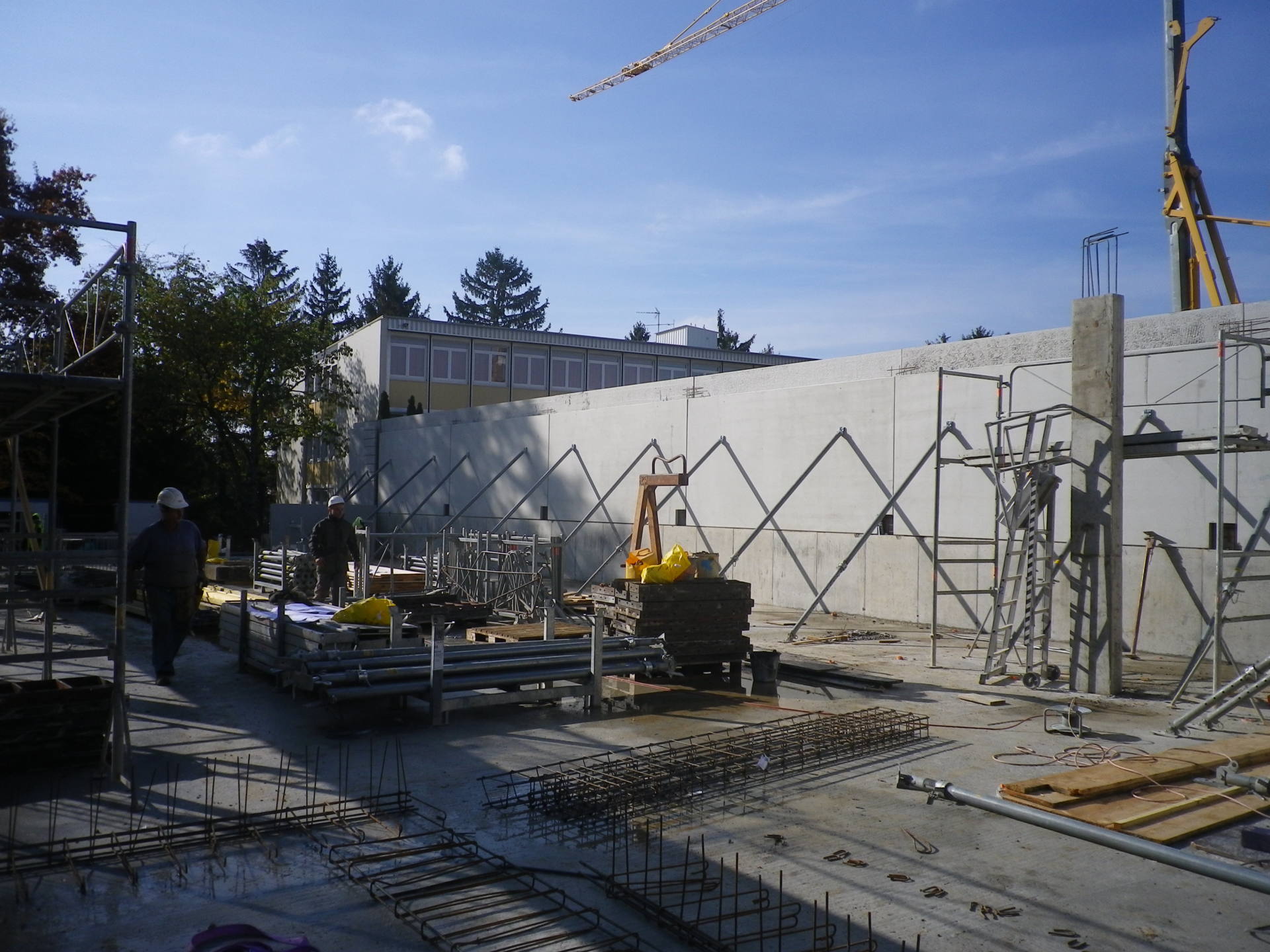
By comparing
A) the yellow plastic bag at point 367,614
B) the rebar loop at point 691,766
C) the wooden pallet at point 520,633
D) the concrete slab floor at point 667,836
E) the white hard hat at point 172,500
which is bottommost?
the concrete slab floor at point 667,836

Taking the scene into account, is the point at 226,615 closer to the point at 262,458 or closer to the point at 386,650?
the point at 386,650

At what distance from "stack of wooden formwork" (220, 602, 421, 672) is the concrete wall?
347 inches

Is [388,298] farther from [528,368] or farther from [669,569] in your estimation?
[669,569]

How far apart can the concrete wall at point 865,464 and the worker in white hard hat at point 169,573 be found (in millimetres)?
10269

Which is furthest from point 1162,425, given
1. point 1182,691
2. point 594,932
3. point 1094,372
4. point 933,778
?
point 594,932

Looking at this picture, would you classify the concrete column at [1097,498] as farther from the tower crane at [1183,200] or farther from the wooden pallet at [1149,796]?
the tower crane at [1183,200]

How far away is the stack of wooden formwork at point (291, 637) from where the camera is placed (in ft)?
30.8

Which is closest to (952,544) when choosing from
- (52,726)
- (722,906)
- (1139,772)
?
(1139,772)

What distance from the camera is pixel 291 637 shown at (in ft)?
32.0

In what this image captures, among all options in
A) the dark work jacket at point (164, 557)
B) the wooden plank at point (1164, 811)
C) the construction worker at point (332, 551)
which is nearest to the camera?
the wooden plank at point (1164, 811)

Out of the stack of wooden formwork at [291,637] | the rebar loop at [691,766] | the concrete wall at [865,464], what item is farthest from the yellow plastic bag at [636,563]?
the concrete wall at [865,464]

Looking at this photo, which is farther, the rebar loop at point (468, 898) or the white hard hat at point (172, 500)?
the white hard hat at point (172, 500)

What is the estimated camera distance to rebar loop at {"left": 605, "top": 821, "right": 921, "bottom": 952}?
426 centimetres

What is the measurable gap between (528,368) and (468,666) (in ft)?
100
